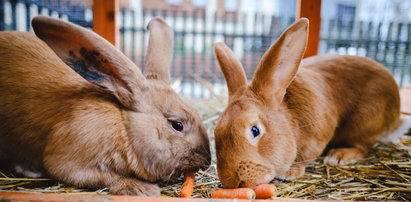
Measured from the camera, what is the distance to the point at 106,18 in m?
3.72

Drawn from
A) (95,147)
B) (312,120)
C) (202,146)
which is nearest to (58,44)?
(95,147)

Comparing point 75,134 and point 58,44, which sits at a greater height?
point 58,44

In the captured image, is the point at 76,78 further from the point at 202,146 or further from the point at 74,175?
the point at 202,146

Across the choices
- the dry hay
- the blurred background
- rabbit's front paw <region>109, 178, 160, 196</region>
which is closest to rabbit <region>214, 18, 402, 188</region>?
the dry hay

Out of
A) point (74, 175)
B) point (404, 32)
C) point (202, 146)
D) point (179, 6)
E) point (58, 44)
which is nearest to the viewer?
point (58, 44)

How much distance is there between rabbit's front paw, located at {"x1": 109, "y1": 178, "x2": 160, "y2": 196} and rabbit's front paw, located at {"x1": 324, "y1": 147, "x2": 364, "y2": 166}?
1.44 meters

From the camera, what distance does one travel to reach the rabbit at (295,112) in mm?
1826

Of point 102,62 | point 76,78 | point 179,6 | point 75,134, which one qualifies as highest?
point 179,6

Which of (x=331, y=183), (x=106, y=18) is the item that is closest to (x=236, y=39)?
(x=106, y=18)

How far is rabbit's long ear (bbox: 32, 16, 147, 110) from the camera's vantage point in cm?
162

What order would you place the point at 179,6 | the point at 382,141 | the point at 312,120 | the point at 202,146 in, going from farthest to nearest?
the point at 179,6, the point at 382,141, the point at 312,120, the point at 202,146

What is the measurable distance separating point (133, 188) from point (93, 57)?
0.81m

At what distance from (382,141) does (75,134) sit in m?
2.75

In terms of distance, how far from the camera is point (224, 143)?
1.82m
